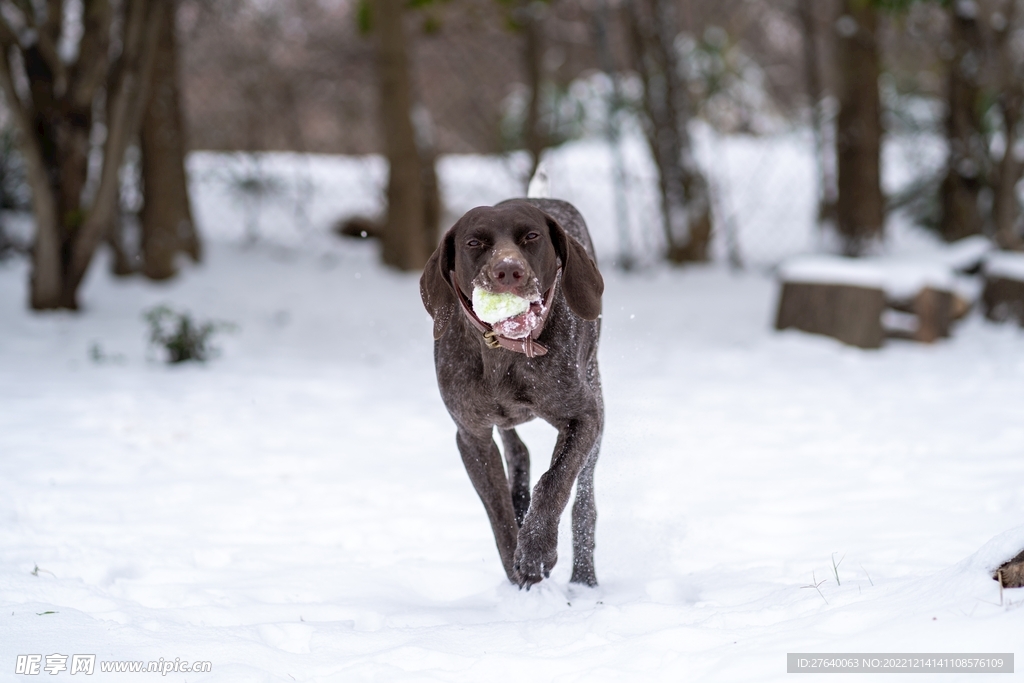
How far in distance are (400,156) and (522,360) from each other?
24.3ft

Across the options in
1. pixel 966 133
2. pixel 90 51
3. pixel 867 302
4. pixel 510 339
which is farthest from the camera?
pixel 966 133

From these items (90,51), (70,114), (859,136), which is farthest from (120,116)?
(859,136)

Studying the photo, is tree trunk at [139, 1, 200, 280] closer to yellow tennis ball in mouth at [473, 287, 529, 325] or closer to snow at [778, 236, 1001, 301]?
snow at [778, 236, 1001, 301]

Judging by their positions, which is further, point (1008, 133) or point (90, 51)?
point (1008, 133)

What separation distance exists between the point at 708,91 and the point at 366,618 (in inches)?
447

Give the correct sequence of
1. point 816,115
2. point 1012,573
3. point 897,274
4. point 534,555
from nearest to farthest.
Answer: point 1012,573
point 534,555
point 897,274
point 816,115

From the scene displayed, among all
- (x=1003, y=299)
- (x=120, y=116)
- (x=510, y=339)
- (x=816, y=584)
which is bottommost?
(x=1003, y=299)

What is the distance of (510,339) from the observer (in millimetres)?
2592

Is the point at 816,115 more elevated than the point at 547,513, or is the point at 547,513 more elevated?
the point at 547,513

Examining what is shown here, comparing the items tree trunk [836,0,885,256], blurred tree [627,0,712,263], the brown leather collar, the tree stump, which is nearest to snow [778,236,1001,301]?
tree trunk [836,0,885,256]

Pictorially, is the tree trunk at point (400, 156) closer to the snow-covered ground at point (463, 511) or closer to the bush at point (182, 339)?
the snow-covered ground at point (463, 511)

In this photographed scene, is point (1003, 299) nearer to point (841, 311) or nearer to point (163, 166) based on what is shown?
point (841, 311)

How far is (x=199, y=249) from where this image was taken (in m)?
9.55

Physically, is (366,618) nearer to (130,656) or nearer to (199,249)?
(130,656)
